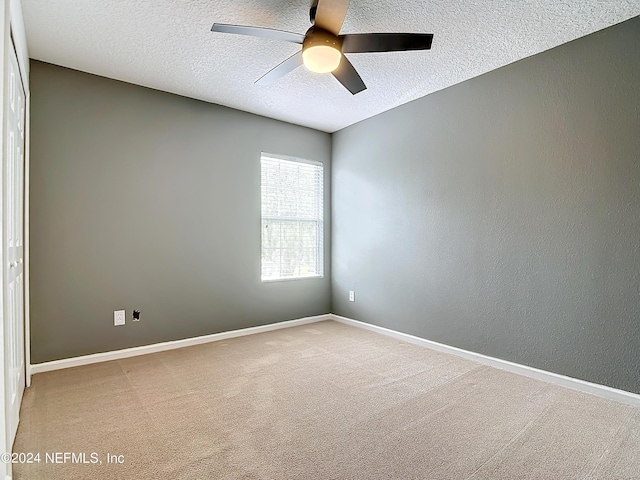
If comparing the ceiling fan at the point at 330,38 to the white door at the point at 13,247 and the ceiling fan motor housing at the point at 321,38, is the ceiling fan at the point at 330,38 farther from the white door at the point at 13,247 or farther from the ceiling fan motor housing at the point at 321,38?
the white door at the point at 13,247

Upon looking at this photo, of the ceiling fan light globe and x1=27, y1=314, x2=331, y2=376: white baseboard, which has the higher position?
the ceiling fan light globe

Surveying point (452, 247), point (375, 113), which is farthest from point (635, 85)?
point (375, 113)

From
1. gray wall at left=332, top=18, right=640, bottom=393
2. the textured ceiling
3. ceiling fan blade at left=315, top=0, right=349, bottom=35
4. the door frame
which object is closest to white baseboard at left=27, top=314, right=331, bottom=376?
the door frame

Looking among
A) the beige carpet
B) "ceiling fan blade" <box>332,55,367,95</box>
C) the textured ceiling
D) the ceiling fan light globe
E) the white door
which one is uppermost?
the textured ceiling

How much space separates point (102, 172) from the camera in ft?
10.0

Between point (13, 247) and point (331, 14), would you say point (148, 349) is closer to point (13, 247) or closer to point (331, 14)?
point (13, 247)

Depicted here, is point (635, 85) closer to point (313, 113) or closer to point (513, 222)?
point (513, 222)

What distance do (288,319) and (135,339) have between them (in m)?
1.69

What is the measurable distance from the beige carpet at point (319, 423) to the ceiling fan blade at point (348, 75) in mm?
2208

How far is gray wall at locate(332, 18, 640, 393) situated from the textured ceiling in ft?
0.95

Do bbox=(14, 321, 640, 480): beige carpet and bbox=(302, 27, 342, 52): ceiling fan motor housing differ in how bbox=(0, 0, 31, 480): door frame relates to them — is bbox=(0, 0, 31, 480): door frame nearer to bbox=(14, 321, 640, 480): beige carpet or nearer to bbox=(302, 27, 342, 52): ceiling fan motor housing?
bbox=(14, 321, 640, 480): beige carpet

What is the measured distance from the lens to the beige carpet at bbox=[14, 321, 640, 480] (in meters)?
1.63

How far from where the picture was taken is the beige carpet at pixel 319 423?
1.63 m

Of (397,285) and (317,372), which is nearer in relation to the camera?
(317,372)
